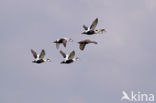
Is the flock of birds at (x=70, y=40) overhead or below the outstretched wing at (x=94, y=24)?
below

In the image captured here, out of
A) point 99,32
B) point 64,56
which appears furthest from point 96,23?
point 64,56

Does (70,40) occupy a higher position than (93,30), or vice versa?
(93,30)

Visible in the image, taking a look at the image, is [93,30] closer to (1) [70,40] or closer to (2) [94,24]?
(2) [94,24]

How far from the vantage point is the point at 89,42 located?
240 ft

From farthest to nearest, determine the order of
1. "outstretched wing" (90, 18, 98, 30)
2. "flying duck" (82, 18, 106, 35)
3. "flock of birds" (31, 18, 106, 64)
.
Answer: "flock of birds" (31, 18, 106, 64) → "flying duck" (82, 18, 106, 35) → "outstretched wing" (90, 18, 98, 30)

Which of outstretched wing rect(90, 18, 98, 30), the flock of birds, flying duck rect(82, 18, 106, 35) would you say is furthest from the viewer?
the flock of birds

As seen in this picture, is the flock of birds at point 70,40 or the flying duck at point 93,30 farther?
the flock of birds at point 70,40

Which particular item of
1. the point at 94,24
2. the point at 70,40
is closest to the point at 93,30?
the point at 94,24

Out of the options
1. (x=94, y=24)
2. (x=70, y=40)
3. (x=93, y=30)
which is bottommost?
(x=70, y=40)

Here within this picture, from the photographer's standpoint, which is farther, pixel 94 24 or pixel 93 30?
pixel 93 30

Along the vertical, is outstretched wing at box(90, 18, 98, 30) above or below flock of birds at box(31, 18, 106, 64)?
above

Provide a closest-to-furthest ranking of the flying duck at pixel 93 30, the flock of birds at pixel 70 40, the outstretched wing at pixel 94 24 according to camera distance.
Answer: the outstretched wing at pixel 94 24
the flying duck at pixel 93 30
the flock of birds at pixel 70 40

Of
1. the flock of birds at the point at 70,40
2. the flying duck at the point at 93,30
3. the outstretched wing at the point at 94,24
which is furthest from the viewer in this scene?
the flock of birds at the point at 70,40

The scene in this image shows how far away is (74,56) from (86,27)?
11.7 ft
